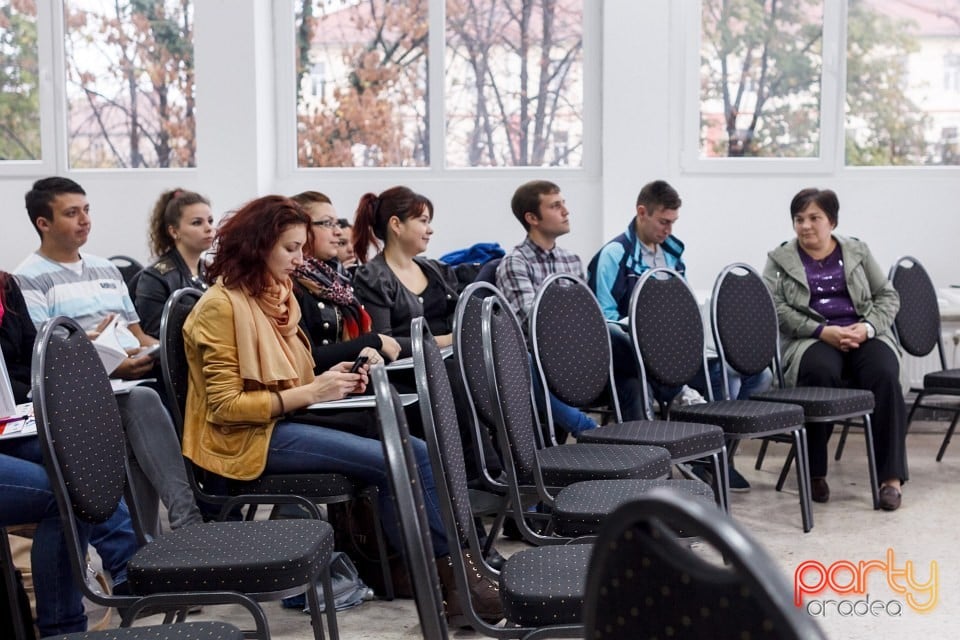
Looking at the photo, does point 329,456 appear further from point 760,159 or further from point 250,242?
point 760,159

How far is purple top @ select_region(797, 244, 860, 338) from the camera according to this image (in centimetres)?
436

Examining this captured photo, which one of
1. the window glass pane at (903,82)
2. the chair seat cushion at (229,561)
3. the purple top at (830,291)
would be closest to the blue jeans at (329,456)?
the chair seat cushion at (229,561)

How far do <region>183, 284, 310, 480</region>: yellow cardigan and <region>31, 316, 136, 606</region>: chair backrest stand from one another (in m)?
0.49

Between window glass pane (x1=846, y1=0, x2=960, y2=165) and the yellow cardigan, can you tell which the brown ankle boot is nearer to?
the yellow cardigan

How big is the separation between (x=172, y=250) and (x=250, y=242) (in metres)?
1.42

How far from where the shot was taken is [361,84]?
19.6ft

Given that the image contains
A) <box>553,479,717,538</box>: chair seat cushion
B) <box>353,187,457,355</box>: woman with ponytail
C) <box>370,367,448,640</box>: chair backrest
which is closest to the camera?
<box>370,367,448,640</box>: chair backrest

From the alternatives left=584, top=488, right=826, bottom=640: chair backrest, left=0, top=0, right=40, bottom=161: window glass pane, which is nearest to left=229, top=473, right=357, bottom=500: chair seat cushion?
left=584, top=488, right=826, bottom=640: chair backrest

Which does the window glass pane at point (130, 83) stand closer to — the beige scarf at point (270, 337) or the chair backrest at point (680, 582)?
the beige scarf at point (270, 337)

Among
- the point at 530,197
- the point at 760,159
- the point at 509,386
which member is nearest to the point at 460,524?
the point at 509,386

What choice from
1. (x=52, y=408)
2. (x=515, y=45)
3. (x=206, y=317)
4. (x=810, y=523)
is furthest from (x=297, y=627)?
(x=515, y=45)

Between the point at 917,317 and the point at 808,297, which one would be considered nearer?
the point at 808,297

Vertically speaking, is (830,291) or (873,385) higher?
(830,291)

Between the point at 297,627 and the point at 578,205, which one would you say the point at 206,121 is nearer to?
the point at 578,205
